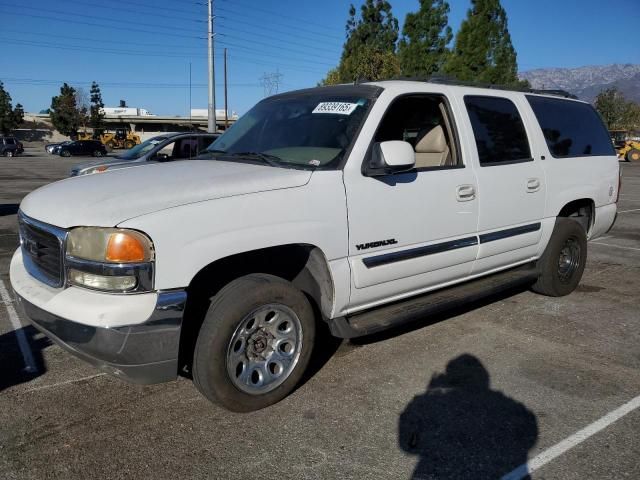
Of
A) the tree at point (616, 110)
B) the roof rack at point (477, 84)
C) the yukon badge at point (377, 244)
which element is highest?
the tree at point (616, 110)

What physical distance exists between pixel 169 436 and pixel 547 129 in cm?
415

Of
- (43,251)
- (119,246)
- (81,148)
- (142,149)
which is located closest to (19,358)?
(43,251)

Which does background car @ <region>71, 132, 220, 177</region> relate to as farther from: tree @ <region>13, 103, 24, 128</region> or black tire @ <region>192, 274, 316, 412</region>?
tree @ <region>13, 103, 24, 128</region>

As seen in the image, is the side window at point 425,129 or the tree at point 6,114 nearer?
the side window at point 425,129

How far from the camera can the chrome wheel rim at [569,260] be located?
5375 mm

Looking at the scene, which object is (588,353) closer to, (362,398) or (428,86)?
(362,398)

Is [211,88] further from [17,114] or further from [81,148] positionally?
[17,114]

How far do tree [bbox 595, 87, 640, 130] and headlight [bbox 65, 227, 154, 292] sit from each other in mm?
71446

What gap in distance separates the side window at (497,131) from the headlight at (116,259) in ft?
9.02

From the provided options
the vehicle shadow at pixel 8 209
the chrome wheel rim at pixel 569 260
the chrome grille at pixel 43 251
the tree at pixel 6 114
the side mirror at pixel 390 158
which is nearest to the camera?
the chrome grille at pixel 43 251

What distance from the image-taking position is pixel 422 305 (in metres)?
3.92

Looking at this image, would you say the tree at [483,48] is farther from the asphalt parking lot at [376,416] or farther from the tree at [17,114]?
the tree at [17,114]

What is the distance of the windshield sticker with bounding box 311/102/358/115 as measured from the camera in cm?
375

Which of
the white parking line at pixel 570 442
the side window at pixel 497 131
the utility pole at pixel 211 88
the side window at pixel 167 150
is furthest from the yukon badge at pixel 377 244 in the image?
the utility pole at pixel 211 88
